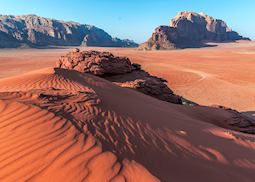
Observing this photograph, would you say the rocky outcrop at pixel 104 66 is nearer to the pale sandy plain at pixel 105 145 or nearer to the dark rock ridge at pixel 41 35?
the pale sandy plain at pixel 105 145

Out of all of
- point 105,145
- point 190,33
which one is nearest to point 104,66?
point 105,145

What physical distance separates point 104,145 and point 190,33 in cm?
11324

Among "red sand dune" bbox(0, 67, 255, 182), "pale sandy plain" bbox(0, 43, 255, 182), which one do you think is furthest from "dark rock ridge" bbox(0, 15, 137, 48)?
"pale sandy plain" bbox(0, 43, 255, 182)

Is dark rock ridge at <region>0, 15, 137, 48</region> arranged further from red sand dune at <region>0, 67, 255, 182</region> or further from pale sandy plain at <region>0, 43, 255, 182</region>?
pale sandy plain at <region>0, 43, 255, 182</region>

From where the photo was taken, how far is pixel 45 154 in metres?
3.80

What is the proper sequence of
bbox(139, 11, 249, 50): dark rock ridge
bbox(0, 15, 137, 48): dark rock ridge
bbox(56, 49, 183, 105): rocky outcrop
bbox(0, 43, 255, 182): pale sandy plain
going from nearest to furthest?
bbox(0, 43, 255, 182): pale sandy plain → bbox(56, 49, 183, 105): rocky outcrop → bbox(139, 11, 249, 50): dark rock ridge → bbox(0, 15, 137, 48): dark rock ridge

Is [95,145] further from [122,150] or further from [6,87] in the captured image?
[6,87]

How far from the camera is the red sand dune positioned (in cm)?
359

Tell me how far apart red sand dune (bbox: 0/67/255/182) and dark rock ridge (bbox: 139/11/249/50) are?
81.1 meters

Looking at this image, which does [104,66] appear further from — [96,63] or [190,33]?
[190,33]

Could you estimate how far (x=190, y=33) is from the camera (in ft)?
371

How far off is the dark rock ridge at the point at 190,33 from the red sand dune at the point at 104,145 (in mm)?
81123

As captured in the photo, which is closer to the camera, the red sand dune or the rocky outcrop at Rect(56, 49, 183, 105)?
the red sand dune

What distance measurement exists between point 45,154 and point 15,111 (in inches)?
57.9
